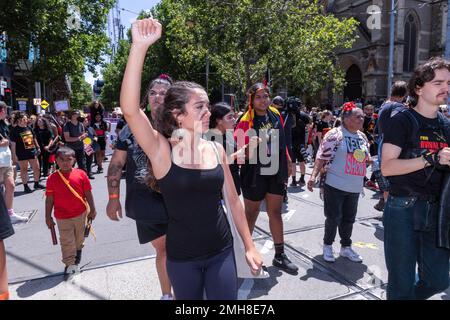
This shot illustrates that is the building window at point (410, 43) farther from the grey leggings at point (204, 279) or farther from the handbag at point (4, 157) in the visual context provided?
the grey leggings at point (204, 279)

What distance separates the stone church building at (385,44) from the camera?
29.1 metres

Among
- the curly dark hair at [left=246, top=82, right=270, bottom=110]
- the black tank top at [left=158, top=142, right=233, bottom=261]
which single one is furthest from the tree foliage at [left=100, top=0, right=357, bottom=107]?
the black tank top at [left=158, top=142, right=233, bottom=261]

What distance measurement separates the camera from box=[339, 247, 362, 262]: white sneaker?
4.25m

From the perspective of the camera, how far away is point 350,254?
14.1ft

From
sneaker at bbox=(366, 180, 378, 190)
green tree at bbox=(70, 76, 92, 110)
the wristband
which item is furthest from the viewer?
green tree at bbox=(70, 76, 92, 110)

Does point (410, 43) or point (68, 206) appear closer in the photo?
point (68, 206)

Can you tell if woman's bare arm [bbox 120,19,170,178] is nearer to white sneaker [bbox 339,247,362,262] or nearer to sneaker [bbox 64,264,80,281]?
sneaker [bbox 64,264,80,281]

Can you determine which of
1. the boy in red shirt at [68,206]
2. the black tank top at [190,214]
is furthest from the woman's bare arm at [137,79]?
the boy in red shirt at [68,206]

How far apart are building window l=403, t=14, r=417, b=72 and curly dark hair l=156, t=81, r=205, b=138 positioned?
109 ft

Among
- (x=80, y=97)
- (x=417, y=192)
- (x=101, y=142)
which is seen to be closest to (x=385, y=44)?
(x=101, y=142)

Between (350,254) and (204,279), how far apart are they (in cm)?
268

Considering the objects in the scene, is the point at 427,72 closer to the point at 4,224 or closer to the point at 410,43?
the point at 4,224

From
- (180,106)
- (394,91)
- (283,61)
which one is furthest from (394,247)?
(283,61)

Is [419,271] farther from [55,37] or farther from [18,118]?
[55,37]
